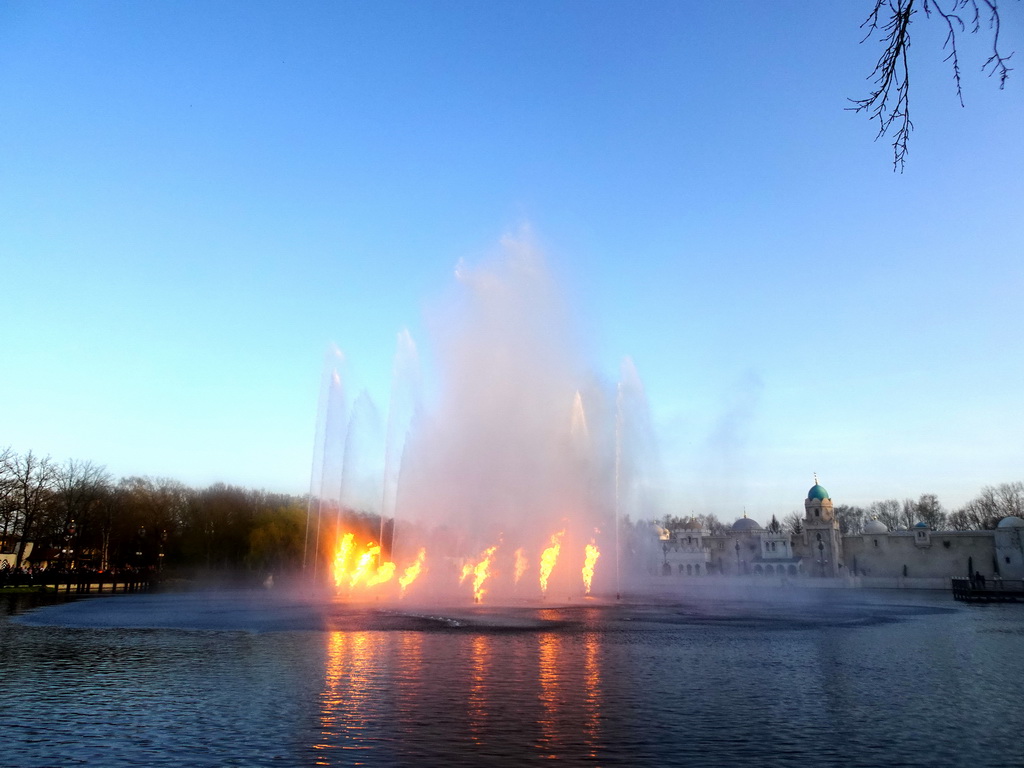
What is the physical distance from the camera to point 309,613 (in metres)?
31.5

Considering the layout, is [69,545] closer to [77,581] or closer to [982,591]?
[77,581]

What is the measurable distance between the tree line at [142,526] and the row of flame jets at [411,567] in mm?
13885

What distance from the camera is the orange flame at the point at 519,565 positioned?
179ft

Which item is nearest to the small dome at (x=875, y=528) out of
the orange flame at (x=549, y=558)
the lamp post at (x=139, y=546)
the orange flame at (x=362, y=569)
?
the orange flame at (x=549, y=558)

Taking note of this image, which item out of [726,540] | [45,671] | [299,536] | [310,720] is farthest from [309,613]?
[726,540]

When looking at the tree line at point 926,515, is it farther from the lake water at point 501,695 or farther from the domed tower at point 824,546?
the lake water at point 501,695

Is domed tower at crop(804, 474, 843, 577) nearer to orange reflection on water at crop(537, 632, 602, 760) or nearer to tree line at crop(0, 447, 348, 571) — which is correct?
tree line at crop(0, 447, 348, 571)

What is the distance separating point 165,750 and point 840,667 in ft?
50.3

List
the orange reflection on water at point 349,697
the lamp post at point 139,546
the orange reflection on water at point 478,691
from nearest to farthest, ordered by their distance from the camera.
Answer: the orange reflection on water at point 349,697, the orange reflection on water at point 478,691, the lamp post at point 139,546

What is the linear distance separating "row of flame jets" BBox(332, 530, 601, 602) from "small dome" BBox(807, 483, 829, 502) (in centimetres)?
4739

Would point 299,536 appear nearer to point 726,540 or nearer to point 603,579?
point 603,579

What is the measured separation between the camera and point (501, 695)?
14.0 metres

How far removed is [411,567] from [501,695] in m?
41.6

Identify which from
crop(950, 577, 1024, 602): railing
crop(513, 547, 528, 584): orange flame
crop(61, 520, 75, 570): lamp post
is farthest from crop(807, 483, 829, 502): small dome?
crop(61, 520, 75, 570): lamp post
